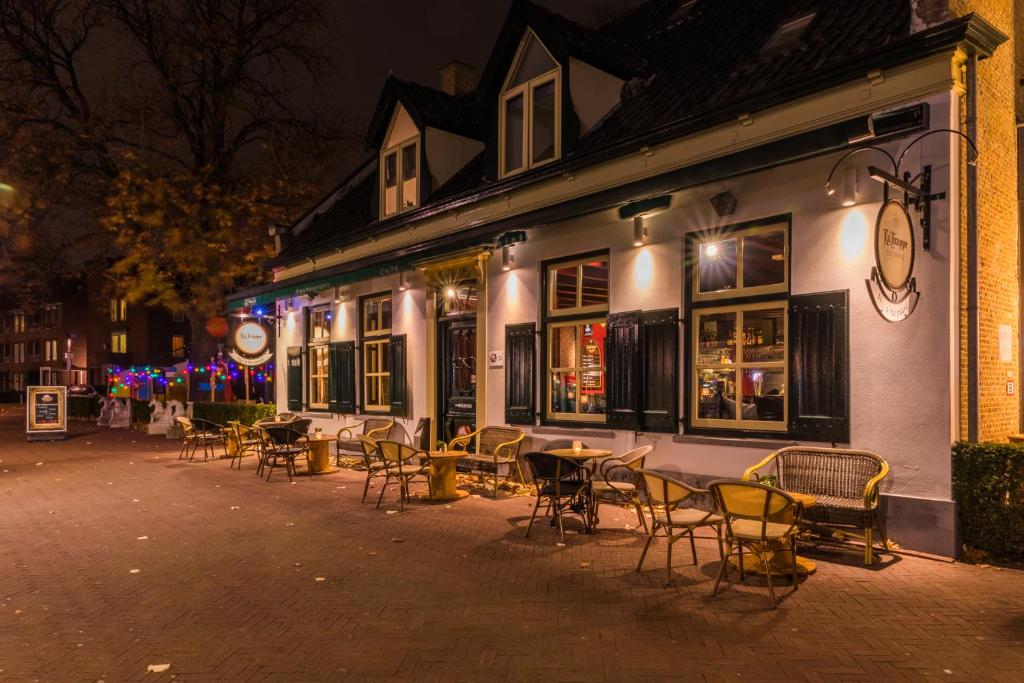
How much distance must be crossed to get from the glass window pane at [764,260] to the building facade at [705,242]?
0.9 inches

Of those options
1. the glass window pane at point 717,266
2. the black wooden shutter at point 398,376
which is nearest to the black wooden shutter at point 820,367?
the glass window pane at point 717,266

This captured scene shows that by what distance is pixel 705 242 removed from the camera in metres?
7.81

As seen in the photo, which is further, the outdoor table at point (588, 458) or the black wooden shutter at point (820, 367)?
the outdoor table at point (588, 458)

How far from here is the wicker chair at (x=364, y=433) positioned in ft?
38.4

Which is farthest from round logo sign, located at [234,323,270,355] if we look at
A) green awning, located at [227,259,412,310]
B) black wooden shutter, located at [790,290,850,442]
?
black wooden shutter, located at [790,290,850,442]

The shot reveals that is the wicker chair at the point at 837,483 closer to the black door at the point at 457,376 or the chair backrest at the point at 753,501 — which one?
the chair backrest at the point at 753,501

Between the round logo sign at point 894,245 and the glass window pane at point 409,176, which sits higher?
the glass window pane at point 409,176

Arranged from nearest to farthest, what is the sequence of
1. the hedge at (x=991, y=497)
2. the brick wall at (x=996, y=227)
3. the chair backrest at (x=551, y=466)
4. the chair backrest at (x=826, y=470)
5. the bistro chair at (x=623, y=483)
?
the hedge at (x=991, y=497) < the chair backrest at (x=826, y=470) < the brick wall at (x=996, y=227) < the bistro chair at (x=623, y=483) < the chair backrest at (x=551, y=466)

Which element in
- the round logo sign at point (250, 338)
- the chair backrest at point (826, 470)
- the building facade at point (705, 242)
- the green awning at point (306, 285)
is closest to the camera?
the building facade at point (705, 242)

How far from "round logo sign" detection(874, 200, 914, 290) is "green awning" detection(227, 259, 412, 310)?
785cm

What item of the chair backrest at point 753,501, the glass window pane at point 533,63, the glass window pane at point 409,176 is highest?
the glass window pane at point 533,63

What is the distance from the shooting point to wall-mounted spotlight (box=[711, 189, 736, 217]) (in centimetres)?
745

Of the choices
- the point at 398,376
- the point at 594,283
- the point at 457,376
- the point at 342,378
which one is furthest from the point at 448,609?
the point at 342,378

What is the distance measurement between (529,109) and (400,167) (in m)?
3.82
